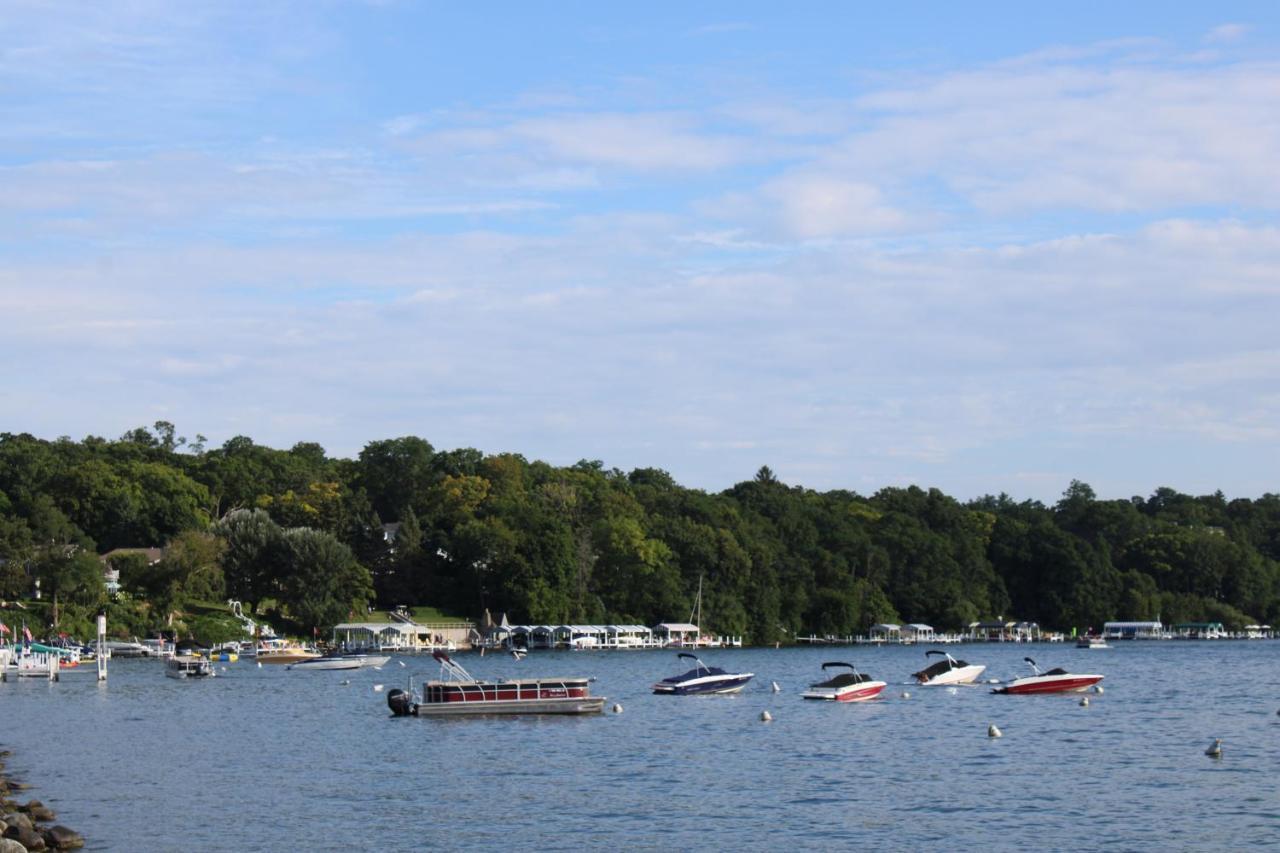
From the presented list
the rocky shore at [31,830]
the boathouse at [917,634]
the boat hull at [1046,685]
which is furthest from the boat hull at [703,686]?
the boathouse at [917,634]

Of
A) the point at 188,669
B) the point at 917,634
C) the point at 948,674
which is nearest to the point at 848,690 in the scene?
the point at 948,674

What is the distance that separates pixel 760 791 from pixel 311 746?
66.7 ft

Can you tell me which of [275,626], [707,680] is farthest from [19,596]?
[707,680]

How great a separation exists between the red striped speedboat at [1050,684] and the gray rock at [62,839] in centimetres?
5665

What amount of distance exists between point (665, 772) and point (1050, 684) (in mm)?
40173

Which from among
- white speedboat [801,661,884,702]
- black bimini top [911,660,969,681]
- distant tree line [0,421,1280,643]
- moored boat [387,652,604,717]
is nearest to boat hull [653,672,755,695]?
white speedboat [801,661,884,702]

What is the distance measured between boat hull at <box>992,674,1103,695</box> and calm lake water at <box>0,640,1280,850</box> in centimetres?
126

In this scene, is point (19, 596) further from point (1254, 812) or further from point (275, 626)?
point (1254, 812)

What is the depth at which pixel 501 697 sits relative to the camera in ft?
209

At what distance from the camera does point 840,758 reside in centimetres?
5009

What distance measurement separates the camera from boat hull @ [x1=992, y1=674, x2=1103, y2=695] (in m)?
79.5

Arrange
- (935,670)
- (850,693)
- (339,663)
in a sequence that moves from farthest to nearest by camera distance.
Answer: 1. (339,663)
2. (935,670)
3. (850,693)

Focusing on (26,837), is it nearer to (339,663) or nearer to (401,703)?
(401,703)

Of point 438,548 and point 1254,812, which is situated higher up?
point 438,548
